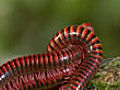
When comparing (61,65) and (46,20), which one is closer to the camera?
(61,65)

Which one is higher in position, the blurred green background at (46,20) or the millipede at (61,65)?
the blurred green background at (46,20)

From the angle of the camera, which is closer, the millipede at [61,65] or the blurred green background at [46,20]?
the millipede at [61,65]

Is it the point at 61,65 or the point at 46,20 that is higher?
the point at 46,20

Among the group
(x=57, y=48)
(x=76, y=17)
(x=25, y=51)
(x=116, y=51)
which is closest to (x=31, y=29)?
(x=25, y=51)

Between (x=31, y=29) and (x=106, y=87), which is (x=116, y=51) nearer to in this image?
(x=31, y=29)
